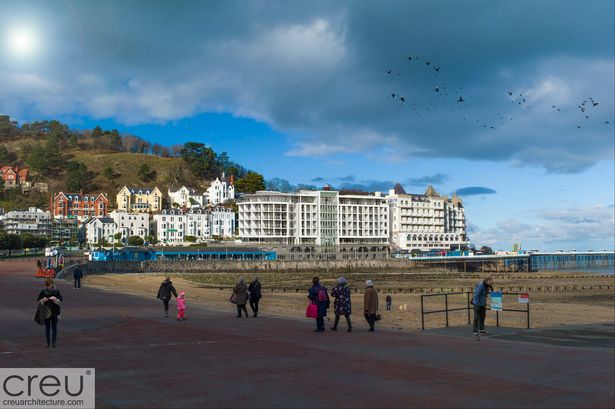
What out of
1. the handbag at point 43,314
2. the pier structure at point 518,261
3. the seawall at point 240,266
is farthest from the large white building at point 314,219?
the handbag at point 43,314

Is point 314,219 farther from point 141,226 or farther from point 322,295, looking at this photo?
point 322,295

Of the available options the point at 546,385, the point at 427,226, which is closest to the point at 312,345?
the point at 546,385

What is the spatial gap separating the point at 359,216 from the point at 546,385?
167988 mm

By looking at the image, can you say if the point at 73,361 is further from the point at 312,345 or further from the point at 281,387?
the point at 312,345

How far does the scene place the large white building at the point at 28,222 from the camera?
182 metres

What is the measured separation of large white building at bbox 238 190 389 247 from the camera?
165875mm

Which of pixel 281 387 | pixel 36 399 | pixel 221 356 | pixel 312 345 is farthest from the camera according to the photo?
pixel 312 345

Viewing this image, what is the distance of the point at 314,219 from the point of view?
566 feet

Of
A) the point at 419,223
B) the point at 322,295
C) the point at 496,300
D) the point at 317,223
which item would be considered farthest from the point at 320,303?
the point at 419,223

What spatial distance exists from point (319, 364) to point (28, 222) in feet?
634

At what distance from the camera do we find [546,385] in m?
11.2

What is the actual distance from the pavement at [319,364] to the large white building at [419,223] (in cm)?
16576

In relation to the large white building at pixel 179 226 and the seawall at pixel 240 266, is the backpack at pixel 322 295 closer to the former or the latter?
the seawall at pixel 240 266

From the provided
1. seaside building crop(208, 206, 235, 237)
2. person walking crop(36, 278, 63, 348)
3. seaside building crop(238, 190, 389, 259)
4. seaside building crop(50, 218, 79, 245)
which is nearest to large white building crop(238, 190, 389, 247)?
seaside building crop(238, 190, 389, 259)
